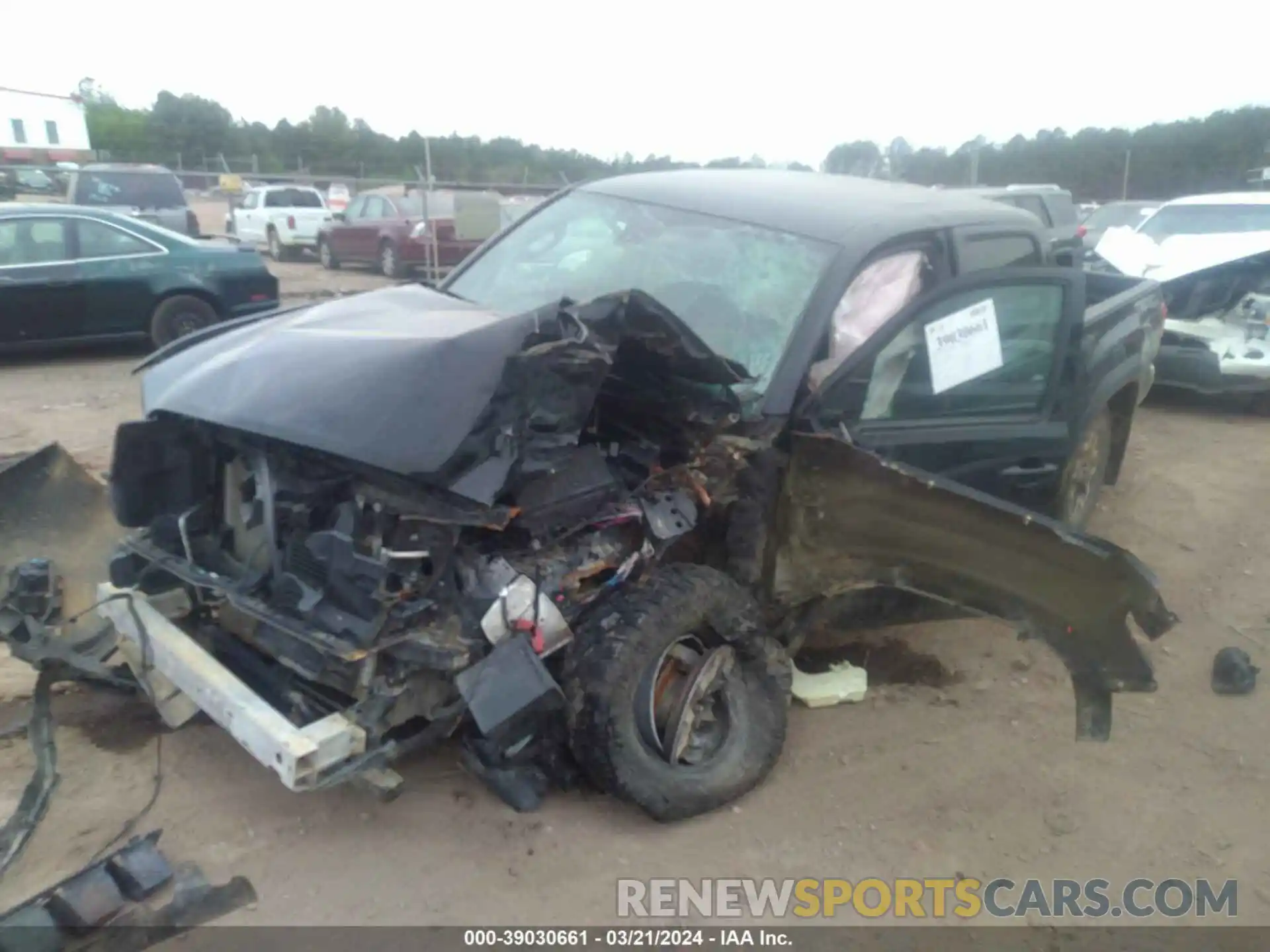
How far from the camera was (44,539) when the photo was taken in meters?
3.89

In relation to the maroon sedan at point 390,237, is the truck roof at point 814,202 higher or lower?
higher

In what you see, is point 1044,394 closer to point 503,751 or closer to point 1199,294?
point 503,751

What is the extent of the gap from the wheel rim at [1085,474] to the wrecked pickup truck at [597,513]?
3.24ft

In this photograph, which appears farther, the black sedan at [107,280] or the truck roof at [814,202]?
the black sedan at [107,280]

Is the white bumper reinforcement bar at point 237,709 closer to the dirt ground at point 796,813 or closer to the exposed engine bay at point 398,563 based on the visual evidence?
the exposed engine bay at point 398,563

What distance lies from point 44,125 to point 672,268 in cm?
5258

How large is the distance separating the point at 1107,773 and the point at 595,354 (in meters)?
2.39

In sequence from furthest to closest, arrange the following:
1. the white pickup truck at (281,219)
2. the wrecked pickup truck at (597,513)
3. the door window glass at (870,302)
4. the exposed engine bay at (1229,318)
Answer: the white pickup truck at (281,219)
the exposed engine bay at (1229,318)
the door window glass at (870,302)
the wrecked pickup truck at (597,513)

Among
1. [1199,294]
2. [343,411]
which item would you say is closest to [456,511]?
[343,411]

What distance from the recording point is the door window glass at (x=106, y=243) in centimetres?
943

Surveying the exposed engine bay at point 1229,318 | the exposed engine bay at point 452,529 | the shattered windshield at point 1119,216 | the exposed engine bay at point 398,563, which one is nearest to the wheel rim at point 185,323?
the exposed engine bay at point 452,529

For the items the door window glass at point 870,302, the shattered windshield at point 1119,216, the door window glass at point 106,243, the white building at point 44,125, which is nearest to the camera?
the door window glass at point 870,302

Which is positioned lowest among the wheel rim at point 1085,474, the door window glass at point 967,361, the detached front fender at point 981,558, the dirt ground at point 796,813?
the dirt ground at point 796,813

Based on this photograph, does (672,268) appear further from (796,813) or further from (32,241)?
(32,241)
